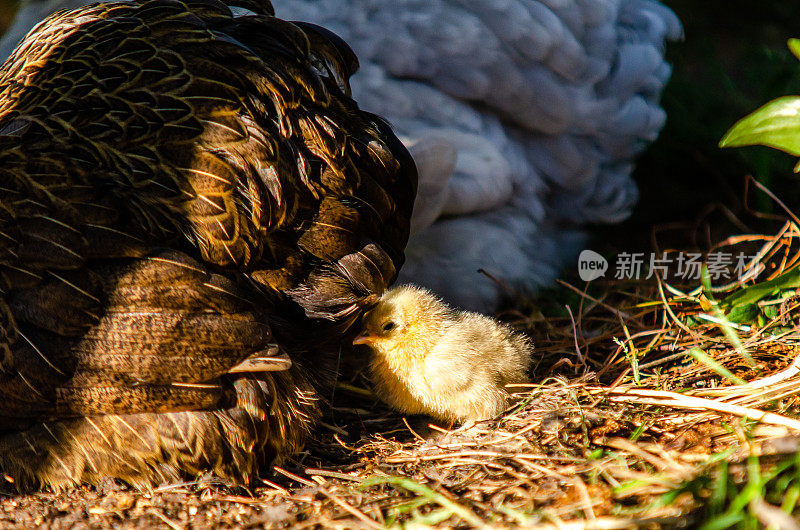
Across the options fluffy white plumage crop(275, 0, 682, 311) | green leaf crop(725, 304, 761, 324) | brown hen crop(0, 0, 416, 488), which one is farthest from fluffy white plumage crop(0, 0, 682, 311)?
green leaf crop(725, 304, 761, 324)

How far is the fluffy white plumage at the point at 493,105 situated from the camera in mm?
2418

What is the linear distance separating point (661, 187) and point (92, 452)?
8.36 feet

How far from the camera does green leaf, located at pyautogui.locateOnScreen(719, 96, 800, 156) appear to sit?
166 cm

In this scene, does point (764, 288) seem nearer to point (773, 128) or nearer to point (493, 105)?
point (773, 128)

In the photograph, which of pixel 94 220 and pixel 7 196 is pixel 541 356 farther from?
pixel 7 196

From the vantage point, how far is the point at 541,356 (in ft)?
6.83

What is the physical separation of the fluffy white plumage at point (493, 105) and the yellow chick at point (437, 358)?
48 cm

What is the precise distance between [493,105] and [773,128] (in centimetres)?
110

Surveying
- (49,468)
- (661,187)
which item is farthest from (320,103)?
(661,187)

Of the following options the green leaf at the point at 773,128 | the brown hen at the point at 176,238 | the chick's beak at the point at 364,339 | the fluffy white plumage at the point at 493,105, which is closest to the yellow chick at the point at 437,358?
the chick's beak at the point at 364,339

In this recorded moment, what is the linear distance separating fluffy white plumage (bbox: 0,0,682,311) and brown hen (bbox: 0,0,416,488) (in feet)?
1.94
